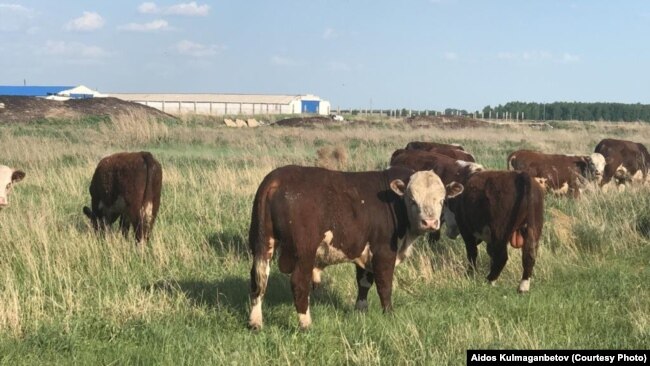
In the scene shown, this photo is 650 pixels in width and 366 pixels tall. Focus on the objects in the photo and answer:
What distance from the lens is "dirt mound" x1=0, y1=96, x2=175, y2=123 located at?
116 ft

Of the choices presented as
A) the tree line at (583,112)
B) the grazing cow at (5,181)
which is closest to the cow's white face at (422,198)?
the grazing cow at (5,181)

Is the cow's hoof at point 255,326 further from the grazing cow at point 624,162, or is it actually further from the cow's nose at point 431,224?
the grazing cow at point 624,162

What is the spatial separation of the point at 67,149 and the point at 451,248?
14.9 meters

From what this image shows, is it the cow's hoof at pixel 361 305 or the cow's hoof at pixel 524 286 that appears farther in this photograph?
the cow's hoof at pixel 524 286

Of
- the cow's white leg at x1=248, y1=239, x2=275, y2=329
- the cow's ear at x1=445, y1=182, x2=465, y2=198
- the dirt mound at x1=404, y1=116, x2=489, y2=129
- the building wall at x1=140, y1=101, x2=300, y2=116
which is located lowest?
the cow's white leg at x1=248, y1=239, x2=275, y2=329

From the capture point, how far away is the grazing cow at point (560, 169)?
47.7 ft

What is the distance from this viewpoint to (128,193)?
932 centimetres

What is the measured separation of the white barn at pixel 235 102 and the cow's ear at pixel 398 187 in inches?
3785

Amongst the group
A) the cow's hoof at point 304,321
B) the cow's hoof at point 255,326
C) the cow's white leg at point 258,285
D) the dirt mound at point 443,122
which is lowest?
the cow's hoof at point 255,326

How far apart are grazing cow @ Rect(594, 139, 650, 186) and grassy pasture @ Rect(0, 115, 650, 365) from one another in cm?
455

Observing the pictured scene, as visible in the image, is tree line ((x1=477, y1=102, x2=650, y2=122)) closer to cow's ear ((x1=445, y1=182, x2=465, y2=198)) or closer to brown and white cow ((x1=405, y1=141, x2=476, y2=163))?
brown and white cow ((x1=405, y1=141, x2=476, y2=163))

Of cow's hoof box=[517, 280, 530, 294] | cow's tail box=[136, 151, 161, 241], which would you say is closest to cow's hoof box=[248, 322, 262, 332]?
cow's hoof box=[517, 280, 530, 294]

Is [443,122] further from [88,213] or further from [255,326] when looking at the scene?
[255,326]

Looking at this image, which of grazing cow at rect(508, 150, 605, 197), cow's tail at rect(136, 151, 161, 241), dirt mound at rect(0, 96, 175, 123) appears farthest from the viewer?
dirt mound at rect(0, 96, 175, 123)
